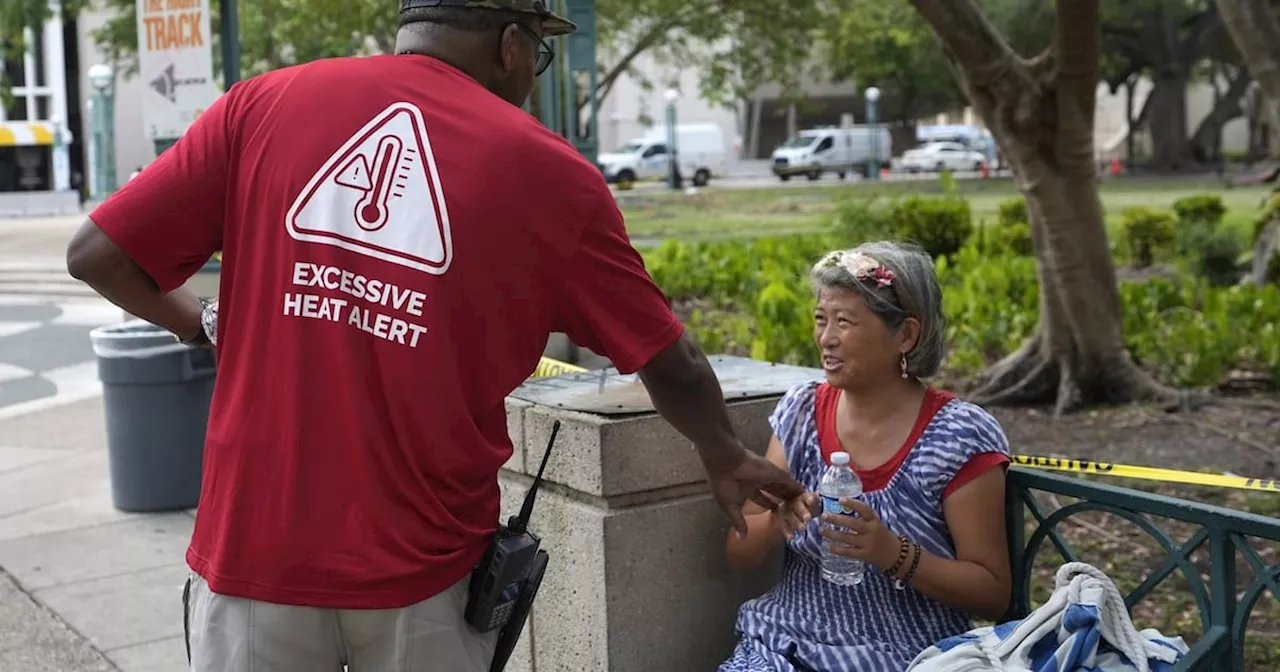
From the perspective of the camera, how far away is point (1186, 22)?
4934cm

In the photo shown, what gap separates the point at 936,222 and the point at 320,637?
13.8 meters

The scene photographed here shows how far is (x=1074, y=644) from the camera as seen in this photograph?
8.29ft

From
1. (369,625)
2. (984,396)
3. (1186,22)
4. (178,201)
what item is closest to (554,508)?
(369,625)

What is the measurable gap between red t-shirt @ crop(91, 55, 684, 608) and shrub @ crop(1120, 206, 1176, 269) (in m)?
15.5

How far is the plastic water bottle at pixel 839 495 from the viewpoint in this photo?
288cm

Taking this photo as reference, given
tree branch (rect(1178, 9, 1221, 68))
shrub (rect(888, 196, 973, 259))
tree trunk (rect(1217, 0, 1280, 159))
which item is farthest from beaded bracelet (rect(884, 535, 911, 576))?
tree branch (rect(1178, 9, 1221, 68))

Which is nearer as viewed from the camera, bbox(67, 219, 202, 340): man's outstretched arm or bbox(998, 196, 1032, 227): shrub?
bbox(67, 219, 202, 340): man's outstretched arm

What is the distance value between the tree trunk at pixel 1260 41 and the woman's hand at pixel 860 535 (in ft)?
22.0

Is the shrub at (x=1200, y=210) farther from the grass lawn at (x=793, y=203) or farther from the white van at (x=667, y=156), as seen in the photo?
the white van at (x=667, y=156)

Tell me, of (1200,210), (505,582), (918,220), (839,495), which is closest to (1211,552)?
(839,495)

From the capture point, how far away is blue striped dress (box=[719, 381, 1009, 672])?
9.64 ft

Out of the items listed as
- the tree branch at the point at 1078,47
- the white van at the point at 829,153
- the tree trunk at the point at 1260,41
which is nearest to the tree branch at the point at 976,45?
the tree branch at the point at 1078,47

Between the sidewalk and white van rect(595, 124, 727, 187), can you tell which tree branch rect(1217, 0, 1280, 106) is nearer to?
the sidewalk

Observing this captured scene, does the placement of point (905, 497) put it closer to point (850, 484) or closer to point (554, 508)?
point (850, 484)
